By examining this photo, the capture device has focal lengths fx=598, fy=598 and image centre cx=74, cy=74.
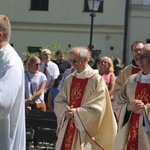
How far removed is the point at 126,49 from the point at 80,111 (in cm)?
2159

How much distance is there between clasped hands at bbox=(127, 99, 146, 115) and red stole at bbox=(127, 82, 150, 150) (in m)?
0.19

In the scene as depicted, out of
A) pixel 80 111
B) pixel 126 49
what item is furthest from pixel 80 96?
pixel 126 49

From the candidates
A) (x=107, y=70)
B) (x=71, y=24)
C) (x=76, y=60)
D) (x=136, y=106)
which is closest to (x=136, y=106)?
(x=136, y=106)

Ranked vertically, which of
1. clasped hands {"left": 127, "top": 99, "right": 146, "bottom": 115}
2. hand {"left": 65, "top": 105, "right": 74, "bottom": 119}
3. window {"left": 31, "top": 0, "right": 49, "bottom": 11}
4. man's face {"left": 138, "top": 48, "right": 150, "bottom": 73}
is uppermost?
window {"left": 31, "top": 0, "right": 49, "bottom": 11}

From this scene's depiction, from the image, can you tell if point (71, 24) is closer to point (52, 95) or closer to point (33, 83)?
point (33, 83)

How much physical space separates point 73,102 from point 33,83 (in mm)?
3572

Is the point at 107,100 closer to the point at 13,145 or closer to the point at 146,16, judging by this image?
the point at 13,145

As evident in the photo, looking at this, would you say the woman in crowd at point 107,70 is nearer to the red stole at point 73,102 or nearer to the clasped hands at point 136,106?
the red stole at point 73,102

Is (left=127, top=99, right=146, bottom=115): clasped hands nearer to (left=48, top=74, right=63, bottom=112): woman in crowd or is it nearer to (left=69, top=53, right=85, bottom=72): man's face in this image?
(left=69, top=53, right=85, bottom=72): man's face

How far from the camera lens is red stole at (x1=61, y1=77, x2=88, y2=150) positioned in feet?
27.0

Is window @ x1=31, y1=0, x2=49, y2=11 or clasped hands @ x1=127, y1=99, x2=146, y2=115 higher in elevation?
window @ x1=31, y1=0, x2=49, y2=11

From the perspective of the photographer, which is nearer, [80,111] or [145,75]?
[145,75]

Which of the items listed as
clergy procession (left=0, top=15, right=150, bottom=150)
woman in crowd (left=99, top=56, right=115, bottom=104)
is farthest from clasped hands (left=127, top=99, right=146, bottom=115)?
woman in crowd (left=99, top=56, right=115, bottom=104)

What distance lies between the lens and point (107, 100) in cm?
822
